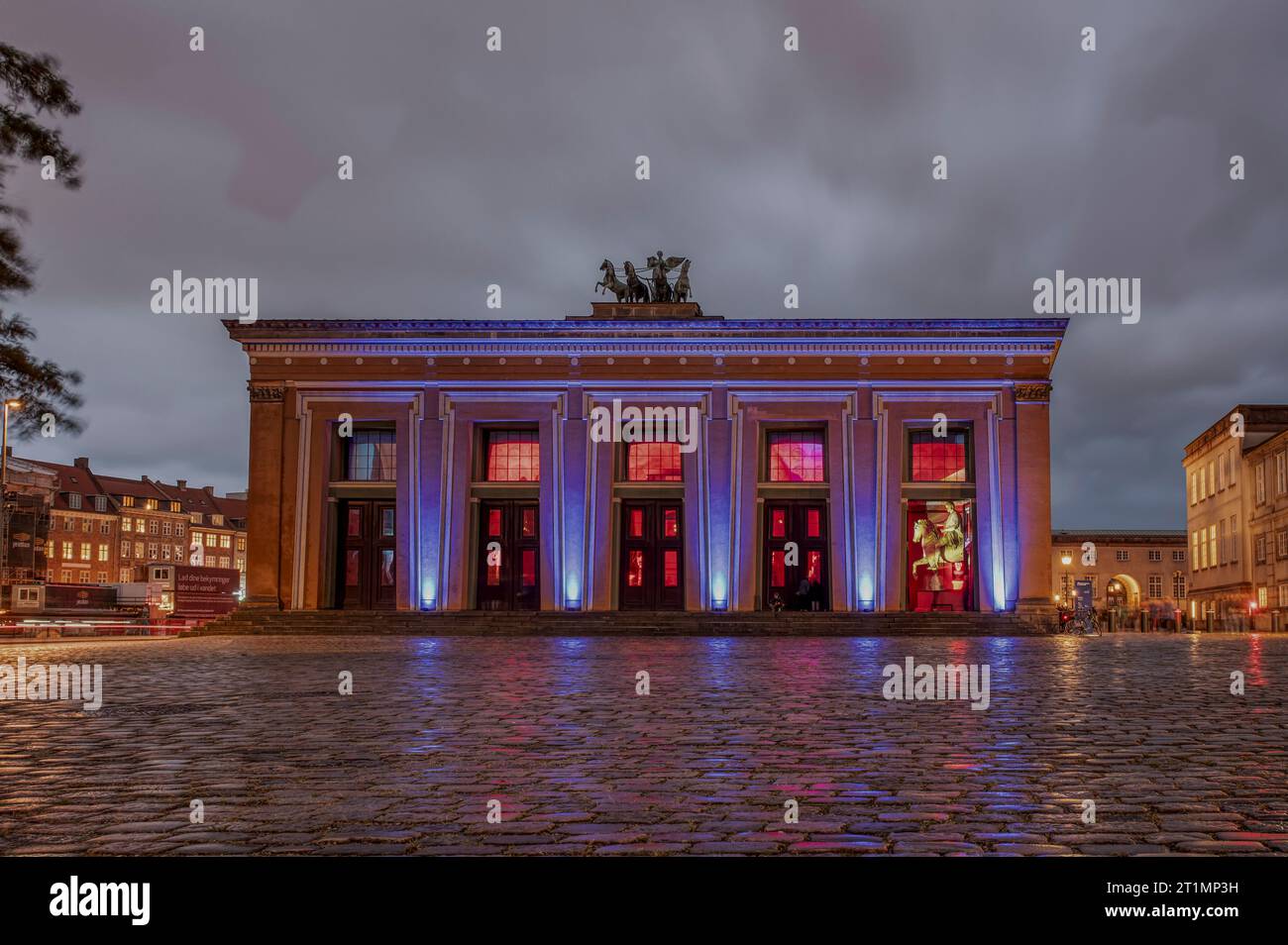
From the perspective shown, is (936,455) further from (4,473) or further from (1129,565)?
(1129,565)

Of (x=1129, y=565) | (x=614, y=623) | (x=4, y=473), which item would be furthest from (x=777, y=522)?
(x=1129, y=565)

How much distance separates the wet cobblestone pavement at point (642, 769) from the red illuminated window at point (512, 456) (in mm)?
28608

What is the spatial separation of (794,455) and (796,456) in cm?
10

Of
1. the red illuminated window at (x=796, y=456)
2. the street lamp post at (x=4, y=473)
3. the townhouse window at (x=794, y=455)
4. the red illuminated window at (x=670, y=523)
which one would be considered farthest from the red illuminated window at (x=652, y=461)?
the street lamp post at (x=4, y=473)

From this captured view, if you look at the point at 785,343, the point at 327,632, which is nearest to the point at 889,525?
the point at 785,343

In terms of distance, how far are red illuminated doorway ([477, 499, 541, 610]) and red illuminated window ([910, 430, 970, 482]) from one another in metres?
13.8

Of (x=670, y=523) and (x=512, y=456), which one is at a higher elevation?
(x=512, y=456)

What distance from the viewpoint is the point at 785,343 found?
4091cm

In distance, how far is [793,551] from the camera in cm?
4119

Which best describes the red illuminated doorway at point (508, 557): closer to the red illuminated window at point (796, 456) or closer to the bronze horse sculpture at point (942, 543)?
the red illuminated window at point (796, 456)

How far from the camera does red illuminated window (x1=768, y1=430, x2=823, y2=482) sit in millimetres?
41625

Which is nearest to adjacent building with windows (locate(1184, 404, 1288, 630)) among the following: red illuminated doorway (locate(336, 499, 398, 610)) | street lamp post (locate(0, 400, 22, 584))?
red illuminated doorway (locate(336, 499, 398, 610))
